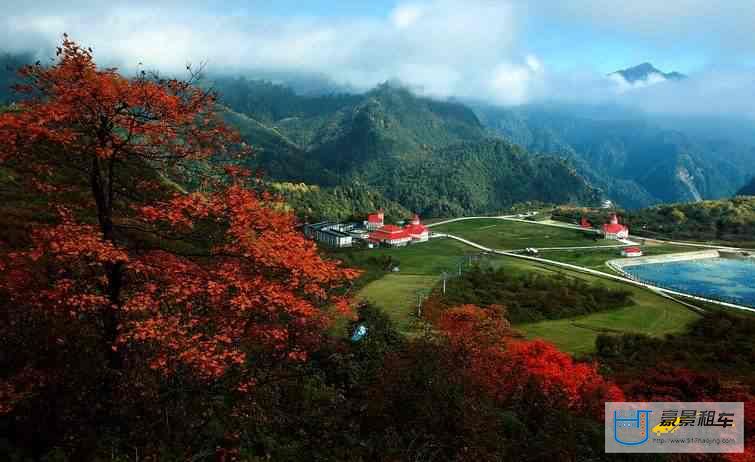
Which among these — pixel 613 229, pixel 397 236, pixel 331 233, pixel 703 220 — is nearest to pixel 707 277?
pixel 613 229

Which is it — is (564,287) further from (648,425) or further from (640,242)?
(640,242)

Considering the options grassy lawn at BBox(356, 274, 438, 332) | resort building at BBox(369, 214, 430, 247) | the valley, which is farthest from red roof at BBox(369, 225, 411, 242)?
grassy lawn at BBox(356, 274, 438, 332)

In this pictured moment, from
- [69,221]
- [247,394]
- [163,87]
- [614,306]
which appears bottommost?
[614,306]

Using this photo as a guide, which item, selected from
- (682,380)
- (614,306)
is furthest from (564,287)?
(682,380)

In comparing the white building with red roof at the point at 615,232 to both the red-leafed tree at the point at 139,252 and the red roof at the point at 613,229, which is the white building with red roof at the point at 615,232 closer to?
the red roof at the point at 613,229

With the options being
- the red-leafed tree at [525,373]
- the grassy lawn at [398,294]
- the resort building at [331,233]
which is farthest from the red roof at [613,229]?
the red-leafed tree at [525,373]

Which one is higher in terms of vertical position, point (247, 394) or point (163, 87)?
point (163, 87)
